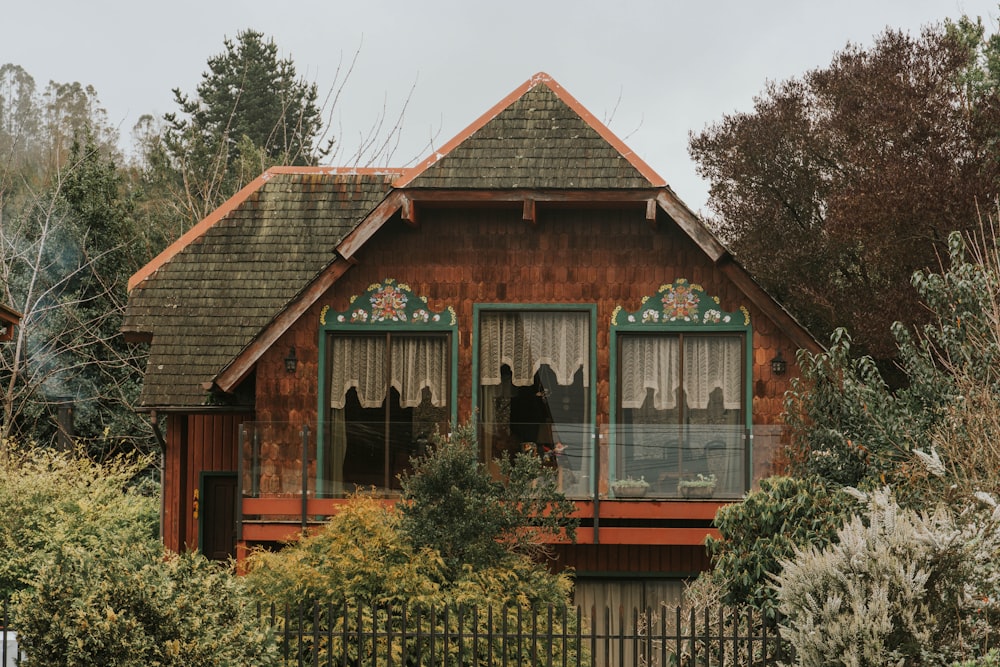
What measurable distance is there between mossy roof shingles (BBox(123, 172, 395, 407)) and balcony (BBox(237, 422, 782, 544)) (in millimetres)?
3530

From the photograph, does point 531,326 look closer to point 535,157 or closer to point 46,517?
point 535,157

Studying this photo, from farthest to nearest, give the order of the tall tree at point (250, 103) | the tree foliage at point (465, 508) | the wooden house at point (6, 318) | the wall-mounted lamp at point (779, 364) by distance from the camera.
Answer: the tall tree at point (250, 103)
the wooden house at point (6, 318)
the wall-mounted lamp at point (779, 364)
the tree foliage at point (465, 508)

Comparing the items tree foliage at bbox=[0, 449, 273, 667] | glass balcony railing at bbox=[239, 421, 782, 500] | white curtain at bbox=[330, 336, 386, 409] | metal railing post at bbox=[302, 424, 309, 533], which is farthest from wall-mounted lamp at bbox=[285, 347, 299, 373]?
tree foliage at bbox=[0, 449, 273, 667]

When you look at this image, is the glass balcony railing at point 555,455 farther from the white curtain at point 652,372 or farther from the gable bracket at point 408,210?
the gable bracket at point 408,210

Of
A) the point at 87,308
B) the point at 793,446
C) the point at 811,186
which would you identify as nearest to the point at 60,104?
the point at 87,308

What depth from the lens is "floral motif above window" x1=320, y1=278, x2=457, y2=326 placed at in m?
18.2

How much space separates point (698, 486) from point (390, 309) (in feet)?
15.8

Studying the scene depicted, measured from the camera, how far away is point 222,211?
2123cm

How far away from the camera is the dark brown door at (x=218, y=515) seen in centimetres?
2106

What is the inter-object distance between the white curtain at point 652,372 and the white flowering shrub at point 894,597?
293 inches

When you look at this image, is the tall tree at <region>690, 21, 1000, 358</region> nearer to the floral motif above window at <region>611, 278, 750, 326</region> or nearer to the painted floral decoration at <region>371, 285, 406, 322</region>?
the floral motif above window at <region>611, 278, 750, 326</region>

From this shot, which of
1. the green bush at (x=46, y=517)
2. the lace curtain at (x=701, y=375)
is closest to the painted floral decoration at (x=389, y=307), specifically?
the lace curtain at (x=701, y=375)

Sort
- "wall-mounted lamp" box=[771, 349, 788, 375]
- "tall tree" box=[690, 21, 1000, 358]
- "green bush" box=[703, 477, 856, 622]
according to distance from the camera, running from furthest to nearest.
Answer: "tall tree" box=[690, 21, 1000, 358]
"wall-mounted lamp" box=[771, 349, 788, 375]
"green bush" box=[703, 477, 856, 622]

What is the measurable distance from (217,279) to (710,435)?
27.9 ft
